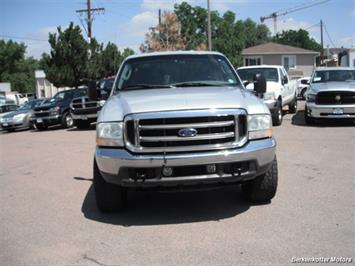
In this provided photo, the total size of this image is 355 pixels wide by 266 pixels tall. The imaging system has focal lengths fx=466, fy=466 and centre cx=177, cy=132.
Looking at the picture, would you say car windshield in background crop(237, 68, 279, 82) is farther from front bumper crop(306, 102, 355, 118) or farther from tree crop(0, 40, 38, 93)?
tree crop(0, 40, 38, 93)

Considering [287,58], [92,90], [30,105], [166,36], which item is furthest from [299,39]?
[92,90]

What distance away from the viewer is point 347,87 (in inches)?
536

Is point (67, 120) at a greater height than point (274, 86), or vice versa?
point (274, 86)

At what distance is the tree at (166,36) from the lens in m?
44.5

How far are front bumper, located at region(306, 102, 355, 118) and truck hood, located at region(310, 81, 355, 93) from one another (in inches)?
19.7

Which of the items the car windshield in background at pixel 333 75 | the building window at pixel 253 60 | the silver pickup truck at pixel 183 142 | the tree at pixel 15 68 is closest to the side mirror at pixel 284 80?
the car windshield in background at pixel 333 75

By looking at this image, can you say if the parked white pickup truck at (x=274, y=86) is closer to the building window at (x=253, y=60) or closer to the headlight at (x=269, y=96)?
the headlight at (x=269, y=96)

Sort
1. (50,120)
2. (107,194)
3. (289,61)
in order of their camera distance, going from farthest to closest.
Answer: (289,61) < (50,120) < (107,194)

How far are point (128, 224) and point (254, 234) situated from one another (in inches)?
56.9

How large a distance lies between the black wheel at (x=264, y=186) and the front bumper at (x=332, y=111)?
8.71 meters

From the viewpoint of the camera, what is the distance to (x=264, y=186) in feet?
18.3

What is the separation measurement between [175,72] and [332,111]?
858 cm

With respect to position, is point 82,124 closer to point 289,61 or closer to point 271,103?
point 271,103

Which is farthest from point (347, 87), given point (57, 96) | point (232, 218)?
point (57, 96)
